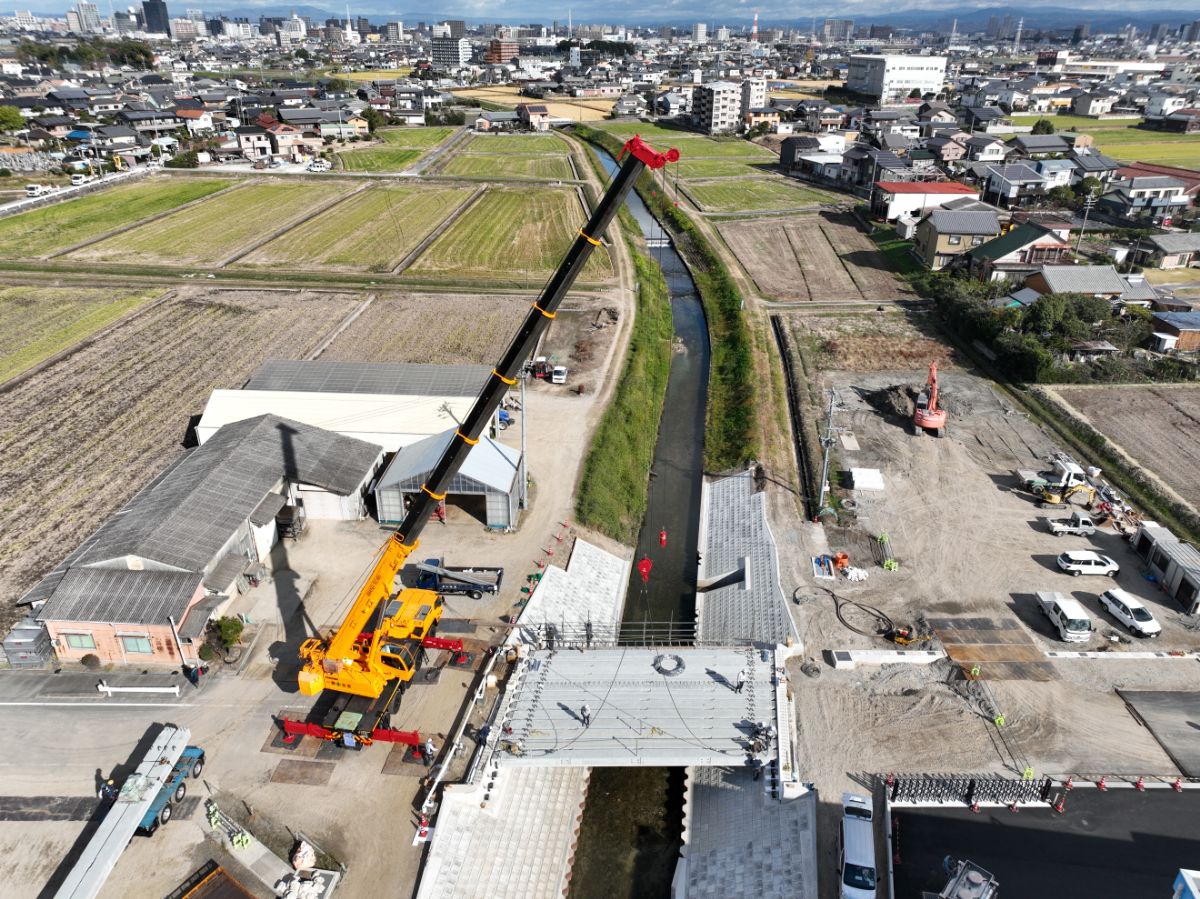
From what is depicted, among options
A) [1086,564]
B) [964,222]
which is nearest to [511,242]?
[964,222]

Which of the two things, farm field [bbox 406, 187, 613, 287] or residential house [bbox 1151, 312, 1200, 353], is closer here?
residential house [bbox 1151, 312, 1200, 353]

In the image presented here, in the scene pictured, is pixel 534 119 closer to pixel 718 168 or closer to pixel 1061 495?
pixel 718 168

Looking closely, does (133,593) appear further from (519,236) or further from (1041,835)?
(519,236)

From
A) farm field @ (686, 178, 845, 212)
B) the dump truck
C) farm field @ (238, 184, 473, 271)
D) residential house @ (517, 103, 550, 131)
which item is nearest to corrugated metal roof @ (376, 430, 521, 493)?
the dump truck

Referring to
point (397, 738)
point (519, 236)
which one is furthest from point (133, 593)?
point (519, 236)

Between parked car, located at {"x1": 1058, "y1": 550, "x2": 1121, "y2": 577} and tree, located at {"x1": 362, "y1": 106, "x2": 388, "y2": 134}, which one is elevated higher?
tree, located at {"x1": 362, "y1": 106, "x2": 388, "y2": 134}

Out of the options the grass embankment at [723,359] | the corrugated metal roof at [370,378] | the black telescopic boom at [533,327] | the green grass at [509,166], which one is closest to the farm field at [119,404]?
the corrugated metal roof at [370,378]

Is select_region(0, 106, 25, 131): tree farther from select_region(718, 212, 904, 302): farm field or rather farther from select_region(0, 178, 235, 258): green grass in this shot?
select_region(718, 212, 904, 302): farm field
